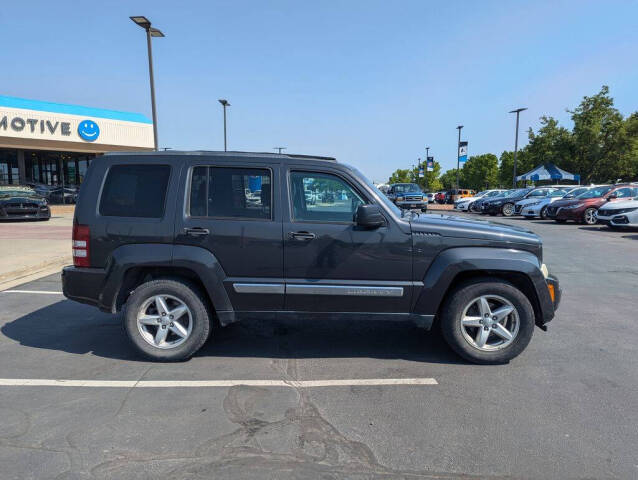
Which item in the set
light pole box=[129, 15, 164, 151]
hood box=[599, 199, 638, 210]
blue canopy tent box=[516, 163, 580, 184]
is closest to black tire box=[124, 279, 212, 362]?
light pole box=[129, 15, 164, 151]

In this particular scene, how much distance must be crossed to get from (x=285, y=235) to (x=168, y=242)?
3.60 feet

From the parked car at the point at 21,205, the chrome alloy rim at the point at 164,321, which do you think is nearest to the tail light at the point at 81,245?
the chrome alloy rim at the point at 164,321

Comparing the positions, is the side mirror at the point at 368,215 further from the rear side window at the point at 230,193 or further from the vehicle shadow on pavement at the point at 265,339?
the vehicle shadow on pavement at the point at 265,339

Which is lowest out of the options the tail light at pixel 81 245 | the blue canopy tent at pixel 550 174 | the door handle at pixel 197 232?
the tail light at pixel 81 245

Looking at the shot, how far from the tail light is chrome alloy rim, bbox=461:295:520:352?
360cm

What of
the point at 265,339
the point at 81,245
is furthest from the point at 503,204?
the point at 81,245

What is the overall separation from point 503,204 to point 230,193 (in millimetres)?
23561

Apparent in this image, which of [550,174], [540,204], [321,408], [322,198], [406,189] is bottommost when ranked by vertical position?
[321,408]

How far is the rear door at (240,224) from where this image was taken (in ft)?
13.2

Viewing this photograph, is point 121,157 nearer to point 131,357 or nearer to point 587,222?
point 131,357

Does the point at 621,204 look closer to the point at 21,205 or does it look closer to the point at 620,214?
the point at 620,214

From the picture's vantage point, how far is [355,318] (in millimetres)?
4125

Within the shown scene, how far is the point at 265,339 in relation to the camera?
482cm

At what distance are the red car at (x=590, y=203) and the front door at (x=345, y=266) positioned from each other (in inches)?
670
